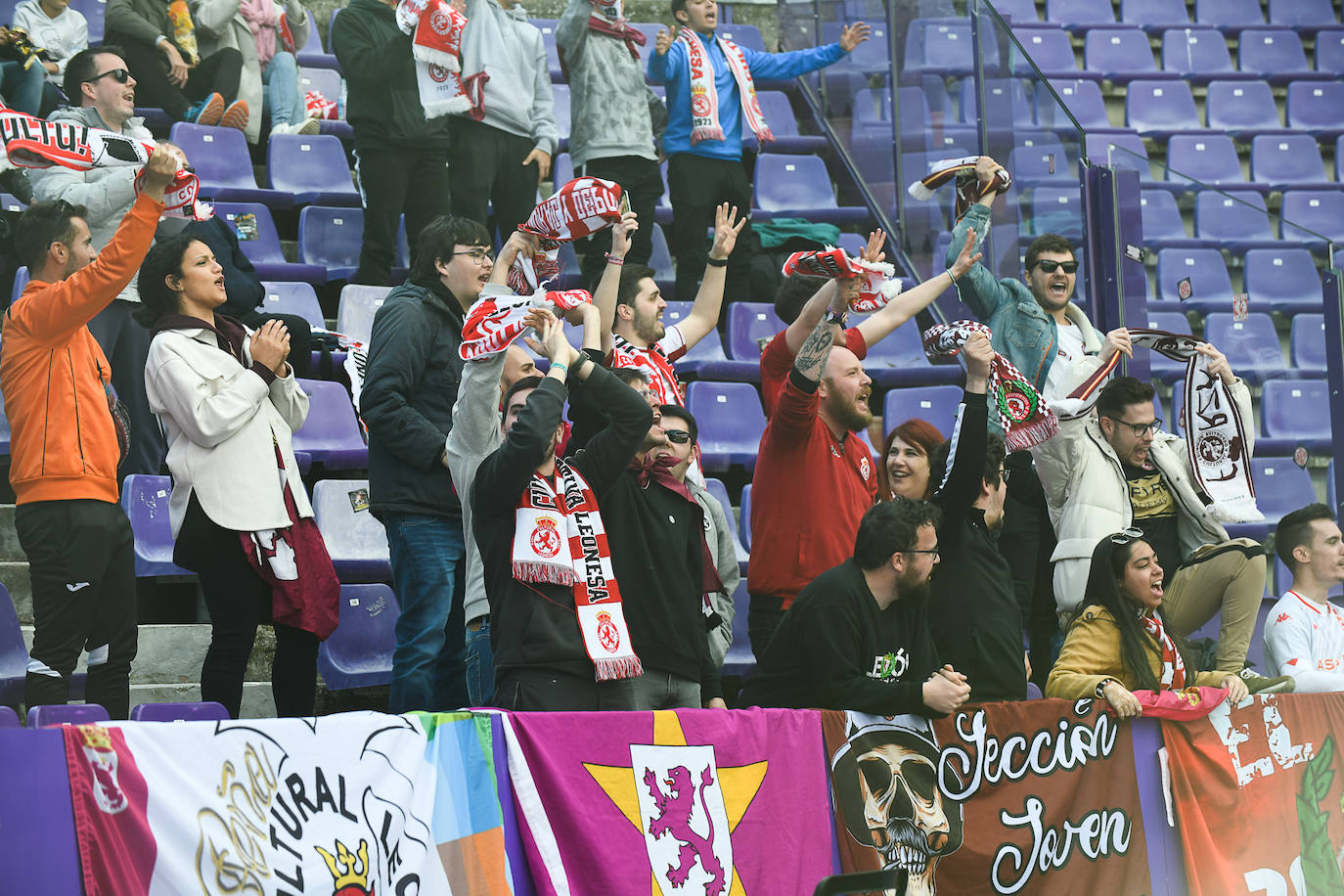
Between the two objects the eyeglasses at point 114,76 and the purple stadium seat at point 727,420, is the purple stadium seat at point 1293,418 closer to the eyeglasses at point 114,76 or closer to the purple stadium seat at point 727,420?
the purple stadium seat at point 727,420

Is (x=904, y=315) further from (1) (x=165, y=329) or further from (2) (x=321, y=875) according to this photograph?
(2) (x=321, y=875)

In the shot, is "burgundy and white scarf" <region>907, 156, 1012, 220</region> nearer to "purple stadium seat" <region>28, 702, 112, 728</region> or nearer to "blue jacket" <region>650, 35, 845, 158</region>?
"blue jacket" <region>650, 35, 845, 158</region>

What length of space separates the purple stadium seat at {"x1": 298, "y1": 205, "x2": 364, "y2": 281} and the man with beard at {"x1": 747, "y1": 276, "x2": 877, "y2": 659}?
3.33 metres

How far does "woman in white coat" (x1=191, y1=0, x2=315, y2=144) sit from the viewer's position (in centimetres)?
816

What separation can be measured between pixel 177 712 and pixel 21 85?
4.33m

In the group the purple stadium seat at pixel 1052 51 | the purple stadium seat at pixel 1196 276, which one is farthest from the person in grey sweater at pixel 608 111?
the purple stadium seat at pixel 1052 51

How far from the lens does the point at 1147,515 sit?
5719mm

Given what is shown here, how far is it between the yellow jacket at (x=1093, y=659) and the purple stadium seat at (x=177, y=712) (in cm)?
246

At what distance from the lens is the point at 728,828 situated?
12.3 feet

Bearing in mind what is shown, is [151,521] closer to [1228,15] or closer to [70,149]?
[70,149]

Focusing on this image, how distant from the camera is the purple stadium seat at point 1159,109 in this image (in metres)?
11.4

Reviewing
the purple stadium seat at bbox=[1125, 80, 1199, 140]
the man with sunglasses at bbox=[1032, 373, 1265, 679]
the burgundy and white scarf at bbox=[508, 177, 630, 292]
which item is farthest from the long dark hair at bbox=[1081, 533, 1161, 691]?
the purple stadium seat at bbox=[1125, 80, 1199, 140]

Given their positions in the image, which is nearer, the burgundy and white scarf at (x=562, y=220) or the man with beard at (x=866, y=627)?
the man with beard at (x=866, y=627)

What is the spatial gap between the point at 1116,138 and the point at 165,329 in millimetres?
8210
